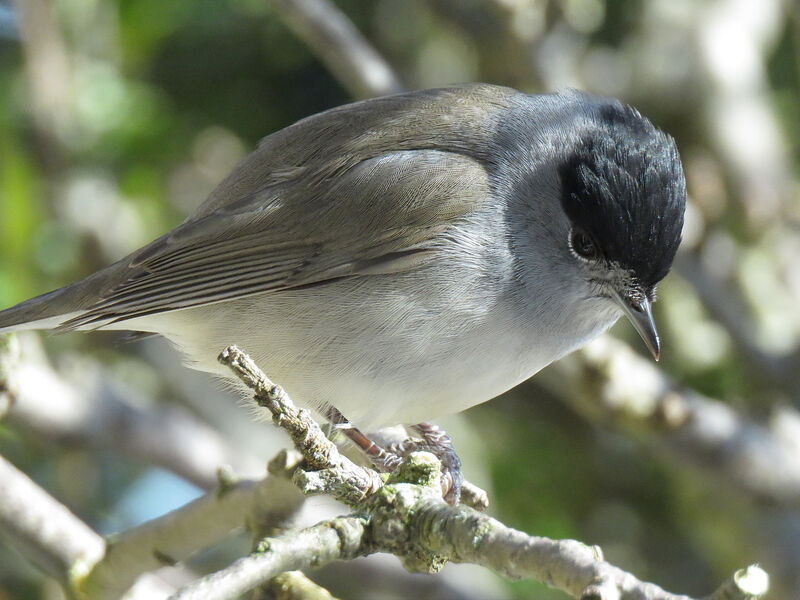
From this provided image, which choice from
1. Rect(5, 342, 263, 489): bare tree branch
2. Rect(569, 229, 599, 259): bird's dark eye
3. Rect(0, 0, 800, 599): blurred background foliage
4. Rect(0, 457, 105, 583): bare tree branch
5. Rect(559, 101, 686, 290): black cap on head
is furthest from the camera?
Rect(0, 0, 800, 599): blurred background foliage

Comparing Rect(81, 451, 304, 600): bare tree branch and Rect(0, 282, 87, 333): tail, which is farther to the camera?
Rect(0, 282, 87, 333): tail

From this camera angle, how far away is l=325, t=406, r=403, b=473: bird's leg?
3.36 meters

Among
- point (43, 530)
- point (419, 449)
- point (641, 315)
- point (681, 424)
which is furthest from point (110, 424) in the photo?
point (681, 424)

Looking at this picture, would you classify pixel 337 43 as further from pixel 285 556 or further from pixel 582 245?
pixel 285 556

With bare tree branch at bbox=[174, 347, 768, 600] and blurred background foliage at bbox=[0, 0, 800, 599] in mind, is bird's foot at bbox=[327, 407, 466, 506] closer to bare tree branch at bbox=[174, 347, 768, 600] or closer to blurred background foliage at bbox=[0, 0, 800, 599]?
bare tree branch at bbox=[174, 347, 768, 600]

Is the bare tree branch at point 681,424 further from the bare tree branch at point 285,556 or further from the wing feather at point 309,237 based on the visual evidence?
the bare tree branch at point 285,556

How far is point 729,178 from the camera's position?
4.97 meters

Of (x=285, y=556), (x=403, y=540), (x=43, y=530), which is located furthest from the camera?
(x=43, y=530)

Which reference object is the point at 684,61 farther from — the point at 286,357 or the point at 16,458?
the point at 16,458

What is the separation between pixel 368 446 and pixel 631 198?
1.22 metres

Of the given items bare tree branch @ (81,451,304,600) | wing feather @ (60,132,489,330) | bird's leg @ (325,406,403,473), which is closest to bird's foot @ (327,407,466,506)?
bird's leg @ (325,406,403,473)

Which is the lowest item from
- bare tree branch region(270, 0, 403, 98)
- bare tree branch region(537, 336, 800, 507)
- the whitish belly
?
the whitish belly

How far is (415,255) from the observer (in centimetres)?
328

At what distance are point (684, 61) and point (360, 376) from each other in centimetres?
305
